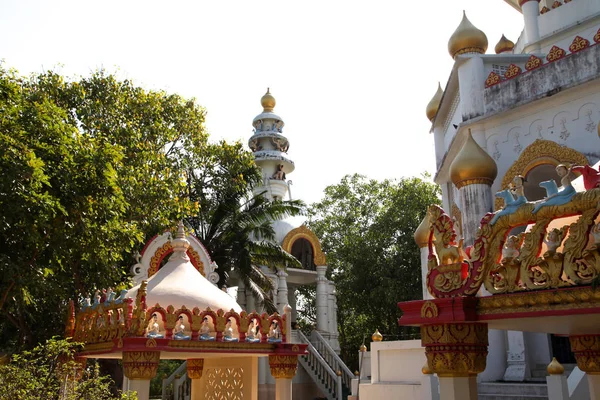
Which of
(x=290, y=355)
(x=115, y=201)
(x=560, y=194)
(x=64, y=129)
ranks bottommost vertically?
(x=290, y=355)

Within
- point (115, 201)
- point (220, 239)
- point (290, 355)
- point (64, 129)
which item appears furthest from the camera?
point (220, 239)

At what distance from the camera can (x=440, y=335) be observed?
5.22m

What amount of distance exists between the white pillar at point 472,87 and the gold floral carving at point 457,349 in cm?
882

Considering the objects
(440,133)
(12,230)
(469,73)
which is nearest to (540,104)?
(469,73)

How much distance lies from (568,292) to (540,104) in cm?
888

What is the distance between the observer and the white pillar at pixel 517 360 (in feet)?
36.7

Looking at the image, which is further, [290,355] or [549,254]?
[290,355]

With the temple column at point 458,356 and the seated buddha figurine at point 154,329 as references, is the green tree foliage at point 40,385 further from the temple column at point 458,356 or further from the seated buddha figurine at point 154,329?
the temple column at point 458,356

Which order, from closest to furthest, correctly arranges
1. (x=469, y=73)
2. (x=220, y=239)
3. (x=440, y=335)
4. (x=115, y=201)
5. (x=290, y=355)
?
(x=440, y=335) → (x=290, y=355) → (x=115, y=201) → (x=469, y=73) → (x=220, y=239)

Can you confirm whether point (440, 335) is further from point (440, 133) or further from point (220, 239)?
point (220, 239)

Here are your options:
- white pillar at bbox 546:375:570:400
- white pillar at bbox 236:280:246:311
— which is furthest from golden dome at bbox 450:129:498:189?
white pillar at bbox 236:280:246:311

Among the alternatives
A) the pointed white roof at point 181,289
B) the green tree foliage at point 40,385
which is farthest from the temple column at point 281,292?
the green tree foliage at point 40,385

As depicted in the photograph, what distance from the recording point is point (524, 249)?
480 cm

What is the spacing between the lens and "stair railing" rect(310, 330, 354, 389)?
65.1 ft
